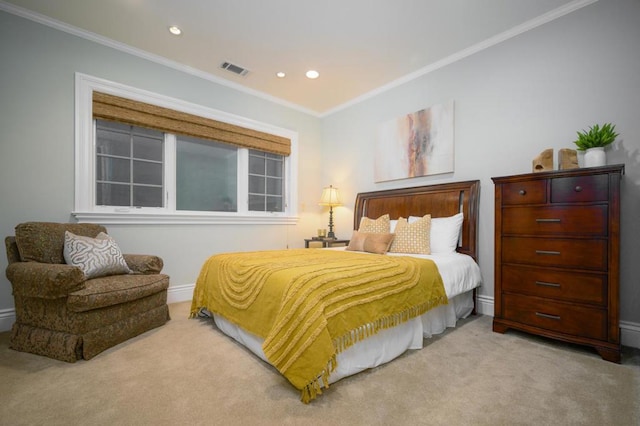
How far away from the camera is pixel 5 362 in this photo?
1.87 m

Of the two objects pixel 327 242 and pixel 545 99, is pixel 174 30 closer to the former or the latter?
pixel 327 242

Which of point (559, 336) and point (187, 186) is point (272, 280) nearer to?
point (559, 336)

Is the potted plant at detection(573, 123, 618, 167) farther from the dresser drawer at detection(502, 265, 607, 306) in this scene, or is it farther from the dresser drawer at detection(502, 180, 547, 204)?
the dresser drawer at detection(502, 265, 607, 306)

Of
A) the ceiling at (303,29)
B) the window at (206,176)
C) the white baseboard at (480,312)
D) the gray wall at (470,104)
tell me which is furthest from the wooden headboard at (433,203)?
the window at (206,176)

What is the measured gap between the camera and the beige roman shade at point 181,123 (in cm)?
296

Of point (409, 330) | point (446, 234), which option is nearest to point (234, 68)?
point (446, 234)

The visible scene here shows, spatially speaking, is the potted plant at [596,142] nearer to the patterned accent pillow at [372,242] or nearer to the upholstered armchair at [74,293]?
the patterned accent pillow at [372,242]

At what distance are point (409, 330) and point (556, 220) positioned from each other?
1.35 m

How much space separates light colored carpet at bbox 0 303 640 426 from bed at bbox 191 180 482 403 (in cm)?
12

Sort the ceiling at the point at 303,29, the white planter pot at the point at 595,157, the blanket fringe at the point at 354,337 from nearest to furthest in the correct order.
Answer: the blanket fringe at the point at 354,337 → the white planter pot at the point at 595,157 → the ceiling at the point at 303,29

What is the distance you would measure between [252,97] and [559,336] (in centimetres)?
412

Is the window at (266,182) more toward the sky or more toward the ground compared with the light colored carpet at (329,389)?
more toward the sky

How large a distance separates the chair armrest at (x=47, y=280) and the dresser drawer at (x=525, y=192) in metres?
3.19

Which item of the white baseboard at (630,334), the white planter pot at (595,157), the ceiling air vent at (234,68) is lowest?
the white baseboard at (630,334)
